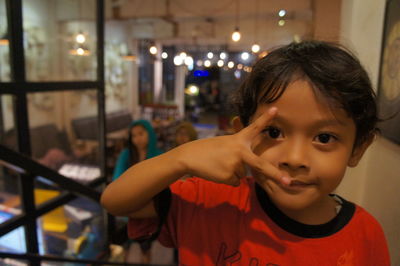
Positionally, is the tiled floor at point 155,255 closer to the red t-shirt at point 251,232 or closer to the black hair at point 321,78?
the red t-shirt at point 251,232

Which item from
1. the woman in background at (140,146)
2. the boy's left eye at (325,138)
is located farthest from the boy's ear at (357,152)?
the woman in background at (140,146)

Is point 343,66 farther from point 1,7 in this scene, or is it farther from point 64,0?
point 64,0

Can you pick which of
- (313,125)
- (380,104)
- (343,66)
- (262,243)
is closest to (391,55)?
(380,104)

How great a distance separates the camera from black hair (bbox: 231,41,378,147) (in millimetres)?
566

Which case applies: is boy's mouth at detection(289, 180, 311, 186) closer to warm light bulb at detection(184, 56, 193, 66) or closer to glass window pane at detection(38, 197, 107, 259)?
glass window pane at detection(38, 197, 107, 259)

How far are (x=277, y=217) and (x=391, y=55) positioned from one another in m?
0.75

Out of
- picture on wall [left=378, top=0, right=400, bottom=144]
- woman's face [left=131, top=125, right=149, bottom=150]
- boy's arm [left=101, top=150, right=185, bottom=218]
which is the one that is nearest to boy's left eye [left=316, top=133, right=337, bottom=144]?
boy's arm [left=101, top=150, right=185, bottom=218]

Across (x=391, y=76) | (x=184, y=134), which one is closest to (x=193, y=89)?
(x=184, y=134)

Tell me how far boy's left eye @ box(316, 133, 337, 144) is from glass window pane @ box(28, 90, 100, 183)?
15.0ft

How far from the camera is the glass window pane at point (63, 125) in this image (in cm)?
520

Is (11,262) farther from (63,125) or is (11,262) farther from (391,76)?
(63,125)

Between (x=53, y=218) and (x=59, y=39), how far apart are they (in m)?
5.20

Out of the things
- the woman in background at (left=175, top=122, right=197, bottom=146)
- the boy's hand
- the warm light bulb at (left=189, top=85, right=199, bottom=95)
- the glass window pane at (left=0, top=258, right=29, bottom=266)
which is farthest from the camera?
the warm light bulb at (left=189, top=85, right=199, bottom=95)

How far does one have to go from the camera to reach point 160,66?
1050cm
